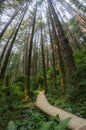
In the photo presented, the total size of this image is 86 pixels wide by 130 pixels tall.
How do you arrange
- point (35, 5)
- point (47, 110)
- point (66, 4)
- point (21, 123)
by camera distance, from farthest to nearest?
point (66, 4)
point (35, 5)
point (47, 110)
point (21, 123)

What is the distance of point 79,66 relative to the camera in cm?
733

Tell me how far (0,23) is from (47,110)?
27.4 ft

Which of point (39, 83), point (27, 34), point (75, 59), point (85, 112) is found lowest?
point (39, 83)

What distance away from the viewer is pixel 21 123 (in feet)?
19.9

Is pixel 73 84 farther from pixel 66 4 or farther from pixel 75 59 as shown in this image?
pixel 66 4

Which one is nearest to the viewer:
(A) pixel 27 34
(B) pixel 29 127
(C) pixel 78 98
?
(B) pixel 29 127

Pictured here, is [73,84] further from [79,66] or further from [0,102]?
[0,102]

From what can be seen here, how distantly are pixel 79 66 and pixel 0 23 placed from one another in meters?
7.66

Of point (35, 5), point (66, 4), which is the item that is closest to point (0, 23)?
point (35, 5)

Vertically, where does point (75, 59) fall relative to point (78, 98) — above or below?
above

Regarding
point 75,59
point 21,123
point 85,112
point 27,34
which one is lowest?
point 27,34

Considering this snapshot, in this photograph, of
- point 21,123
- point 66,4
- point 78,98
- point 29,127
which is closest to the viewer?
point 29,127

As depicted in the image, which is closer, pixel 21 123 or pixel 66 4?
pixel 21 123

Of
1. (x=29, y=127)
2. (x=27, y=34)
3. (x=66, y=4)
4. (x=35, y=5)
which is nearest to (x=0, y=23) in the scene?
(x=35, y=5)
